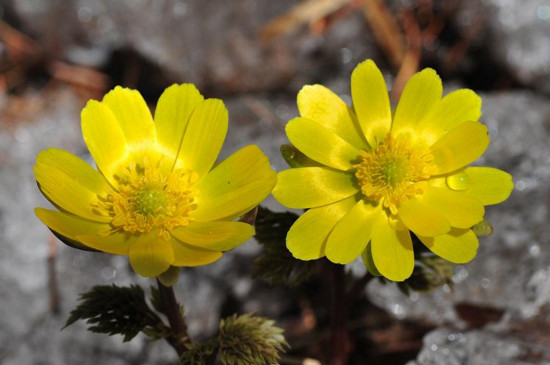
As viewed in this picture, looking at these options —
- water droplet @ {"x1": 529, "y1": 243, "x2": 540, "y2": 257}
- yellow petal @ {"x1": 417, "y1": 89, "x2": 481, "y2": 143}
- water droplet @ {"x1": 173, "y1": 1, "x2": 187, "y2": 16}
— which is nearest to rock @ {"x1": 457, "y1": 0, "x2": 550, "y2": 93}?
water droplet @ {"x1": 529, "y1": 243, "x2": 540, "y2": 257}

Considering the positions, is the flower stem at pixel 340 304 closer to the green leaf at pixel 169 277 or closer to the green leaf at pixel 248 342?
the green leaf at pixel 248 342

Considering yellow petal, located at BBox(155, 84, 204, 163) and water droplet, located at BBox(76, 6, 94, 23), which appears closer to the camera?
yellow petal, located at BBox(155, 84, 204, 163)

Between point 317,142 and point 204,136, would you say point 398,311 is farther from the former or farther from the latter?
point 204,136

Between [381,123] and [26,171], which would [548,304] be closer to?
[381,123]

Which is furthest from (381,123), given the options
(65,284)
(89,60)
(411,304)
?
(89,60)

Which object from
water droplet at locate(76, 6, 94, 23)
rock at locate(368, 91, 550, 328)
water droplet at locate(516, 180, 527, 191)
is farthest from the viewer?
water droplet at locate(76, 6, 94, 23)

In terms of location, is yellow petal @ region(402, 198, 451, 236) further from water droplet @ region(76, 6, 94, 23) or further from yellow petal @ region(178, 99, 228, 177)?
water droplet @ region(76, 6, 94, 23)
